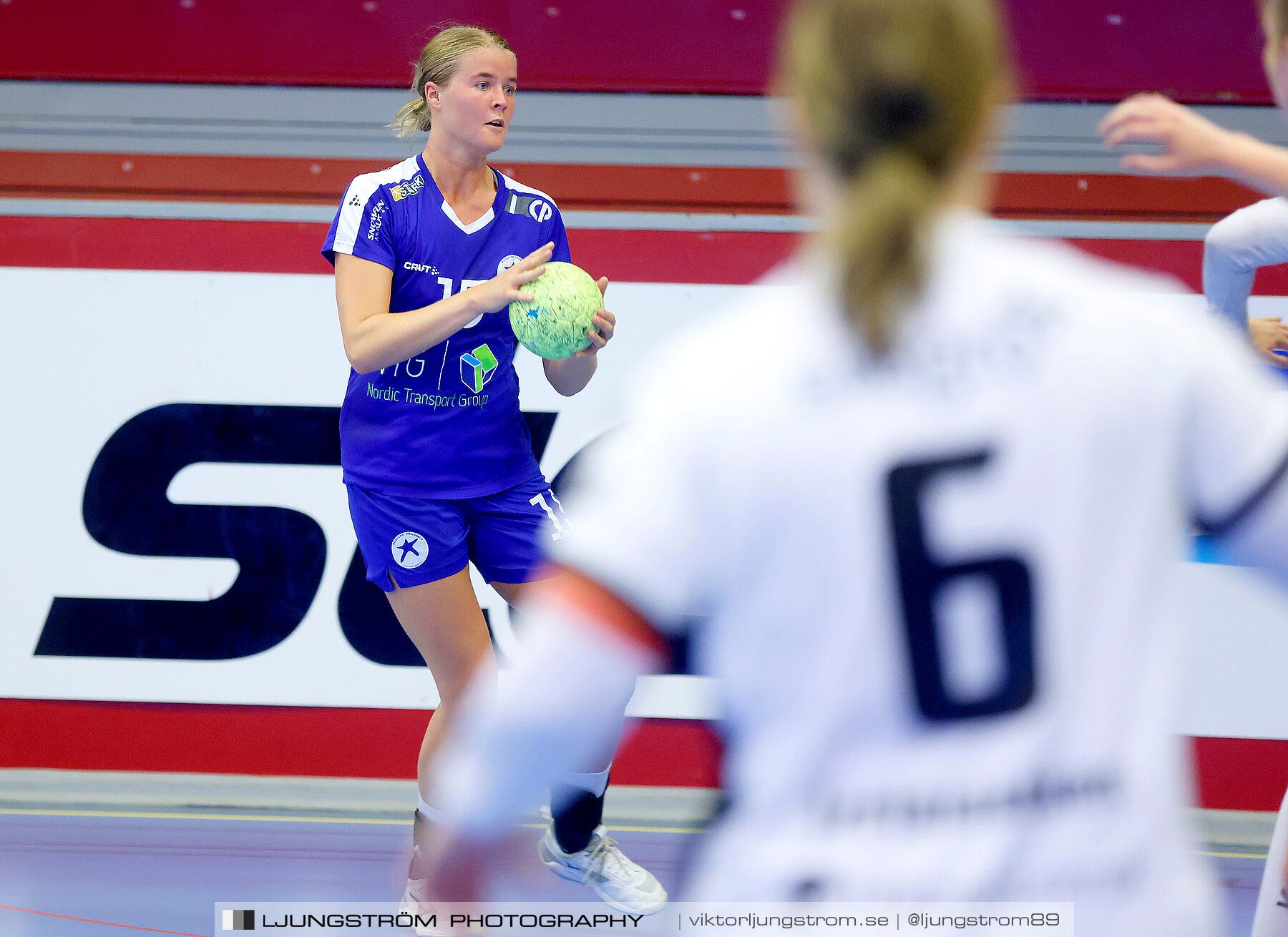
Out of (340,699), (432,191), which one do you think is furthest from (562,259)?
(340,699)

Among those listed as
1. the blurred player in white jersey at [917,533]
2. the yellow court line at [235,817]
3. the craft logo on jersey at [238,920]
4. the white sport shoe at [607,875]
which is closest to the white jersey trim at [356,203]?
the white sport shoe at [607,875]

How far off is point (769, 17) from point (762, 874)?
144 inches

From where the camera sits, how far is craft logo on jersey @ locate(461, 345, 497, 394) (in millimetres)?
2721

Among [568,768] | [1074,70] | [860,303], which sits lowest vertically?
[568,768]

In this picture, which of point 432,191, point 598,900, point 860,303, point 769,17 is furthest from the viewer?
point 769,17

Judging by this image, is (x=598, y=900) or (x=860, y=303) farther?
(x=598, y=900)

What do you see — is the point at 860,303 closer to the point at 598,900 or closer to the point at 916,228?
the point at 916,228

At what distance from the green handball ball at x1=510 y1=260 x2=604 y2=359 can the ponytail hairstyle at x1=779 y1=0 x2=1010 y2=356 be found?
1.65 meters

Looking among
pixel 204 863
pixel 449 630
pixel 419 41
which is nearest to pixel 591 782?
pixel 449 630

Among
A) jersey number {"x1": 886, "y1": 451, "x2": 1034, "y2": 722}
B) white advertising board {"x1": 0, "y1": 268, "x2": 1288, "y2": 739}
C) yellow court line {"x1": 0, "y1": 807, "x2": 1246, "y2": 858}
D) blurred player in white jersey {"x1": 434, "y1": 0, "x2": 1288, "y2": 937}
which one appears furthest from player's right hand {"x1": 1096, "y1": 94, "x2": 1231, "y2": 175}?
yellow court line {"x1": 0, "y1": 807, "x2": 1246, "y2": 858}

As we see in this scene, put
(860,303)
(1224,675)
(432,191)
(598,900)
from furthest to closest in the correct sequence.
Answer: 1. (1224,675)
2. (598,900)
3. (432,191)
4. (860,303)

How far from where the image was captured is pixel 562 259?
283 centimetres

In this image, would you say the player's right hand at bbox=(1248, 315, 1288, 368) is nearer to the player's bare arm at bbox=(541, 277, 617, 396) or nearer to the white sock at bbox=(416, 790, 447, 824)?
the player's bare arm at bbox=(541, 277, 617, 396)

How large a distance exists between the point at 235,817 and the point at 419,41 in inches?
104
